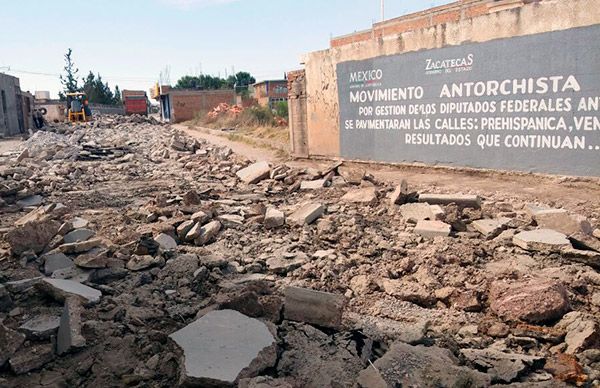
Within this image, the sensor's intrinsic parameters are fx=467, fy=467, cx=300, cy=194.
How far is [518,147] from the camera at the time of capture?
845cm

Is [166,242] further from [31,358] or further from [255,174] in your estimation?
[255,174]

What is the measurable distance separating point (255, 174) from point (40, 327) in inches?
267

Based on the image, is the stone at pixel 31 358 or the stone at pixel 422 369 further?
the stone at pixel 31 358

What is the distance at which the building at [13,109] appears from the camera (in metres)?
26.3

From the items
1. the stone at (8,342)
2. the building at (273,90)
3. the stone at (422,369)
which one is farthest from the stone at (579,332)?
the building at (273,90)

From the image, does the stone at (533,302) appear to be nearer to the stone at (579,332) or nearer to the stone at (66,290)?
the stone at (579,332)

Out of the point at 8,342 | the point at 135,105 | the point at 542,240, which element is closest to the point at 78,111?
the point at 135,105

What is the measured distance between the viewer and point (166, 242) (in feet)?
18.5

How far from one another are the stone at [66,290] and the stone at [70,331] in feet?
0.96

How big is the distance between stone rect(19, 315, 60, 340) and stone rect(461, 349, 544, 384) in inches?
116

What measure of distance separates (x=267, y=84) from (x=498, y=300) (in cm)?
3878

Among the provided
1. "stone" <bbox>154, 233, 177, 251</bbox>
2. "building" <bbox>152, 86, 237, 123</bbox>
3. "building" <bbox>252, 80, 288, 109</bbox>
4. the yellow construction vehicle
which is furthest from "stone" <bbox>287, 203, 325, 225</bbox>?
"building" <bbox>152, 86, 237, 123</bbox>

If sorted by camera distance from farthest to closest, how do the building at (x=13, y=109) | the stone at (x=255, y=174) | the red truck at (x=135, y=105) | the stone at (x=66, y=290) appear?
the red truck at (x=135, y=105)
the building at (x=13, y=109)
the stone at (x=255, y=174)
the stone at (x=66, y=290)

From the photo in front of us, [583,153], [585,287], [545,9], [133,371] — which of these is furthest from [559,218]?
[133,371]
